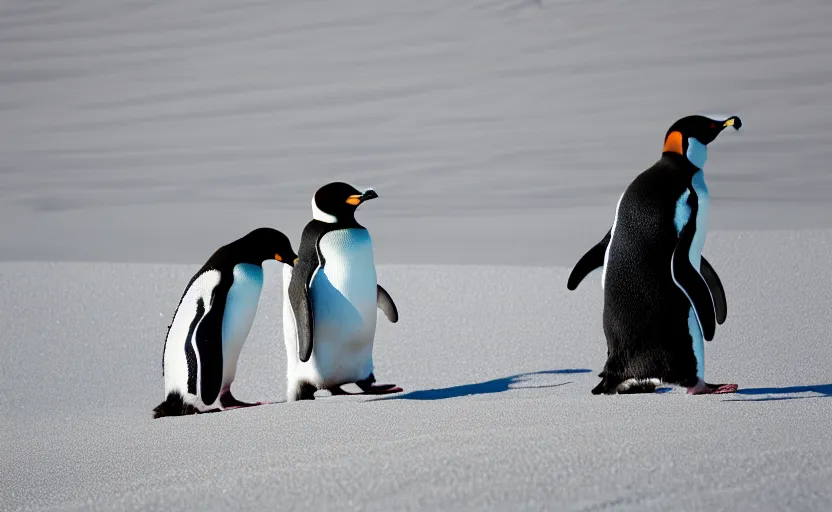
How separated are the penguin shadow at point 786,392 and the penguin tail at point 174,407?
6.55 feet

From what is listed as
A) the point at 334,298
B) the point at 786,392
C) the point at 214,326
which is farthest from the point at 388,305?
the point at 786,392

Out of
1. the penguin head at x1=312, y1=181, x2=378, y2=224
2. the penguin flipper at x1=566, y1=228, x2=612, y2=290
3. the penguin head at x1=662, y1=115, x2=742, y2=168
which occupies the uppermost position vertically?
the penguin head at x1=662, y1=115, x2=742, y2=168

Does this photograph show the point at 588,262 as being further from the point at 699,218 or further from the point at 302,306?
the point at 302,306

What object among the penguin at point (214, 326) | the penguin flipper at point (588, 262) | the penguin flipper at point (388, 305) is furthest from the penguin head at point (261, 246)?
the penguin flipper at point (588, 262)

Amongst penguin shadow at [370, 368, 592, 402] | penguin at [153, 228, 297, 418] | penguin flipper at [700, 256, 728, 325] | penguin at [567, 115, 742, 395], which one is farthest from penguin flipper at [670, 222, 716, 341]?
penguin at [153, 228, 297, 418]

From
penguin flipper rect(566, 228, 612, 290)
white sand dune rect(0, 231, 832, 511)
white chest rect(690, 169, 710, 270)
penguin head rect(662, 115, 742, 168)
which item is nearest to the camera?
white sand dune rect(0, 231, 832, 511)

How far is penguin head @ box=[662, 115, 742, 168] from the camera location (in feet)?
12.5

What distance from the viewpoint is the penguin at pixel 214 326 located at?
4188mm

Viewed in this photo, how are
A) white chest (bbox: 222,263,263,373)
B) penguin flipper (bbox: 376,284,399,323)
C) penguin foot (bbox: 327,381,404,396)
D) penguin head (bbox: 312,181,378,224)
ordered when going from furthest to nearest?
penguin flipper (bbox: 376,284,399,323)
penguin head (bbox: 312,181,378,224)
penguin foot (bbox: 327,381,404,396)
white chest (bbox: 222,263,263,373)

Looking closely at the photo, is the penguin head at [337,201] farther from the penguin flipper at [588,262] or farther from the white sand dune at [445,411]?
the penguin flipper at [588,262]

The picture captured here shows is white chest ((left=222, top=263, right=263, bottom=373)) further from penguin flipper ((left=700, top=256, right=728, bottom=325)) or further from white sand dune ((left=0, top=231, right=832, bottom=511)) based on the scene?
penguin flipper ((left=700, top=256, right=728, bottom=325))

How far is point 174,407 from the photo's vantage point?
423cm

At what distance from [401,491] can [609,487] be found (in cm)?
39

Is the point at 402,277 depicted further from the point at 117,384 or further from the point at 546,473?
the point at 546,473
